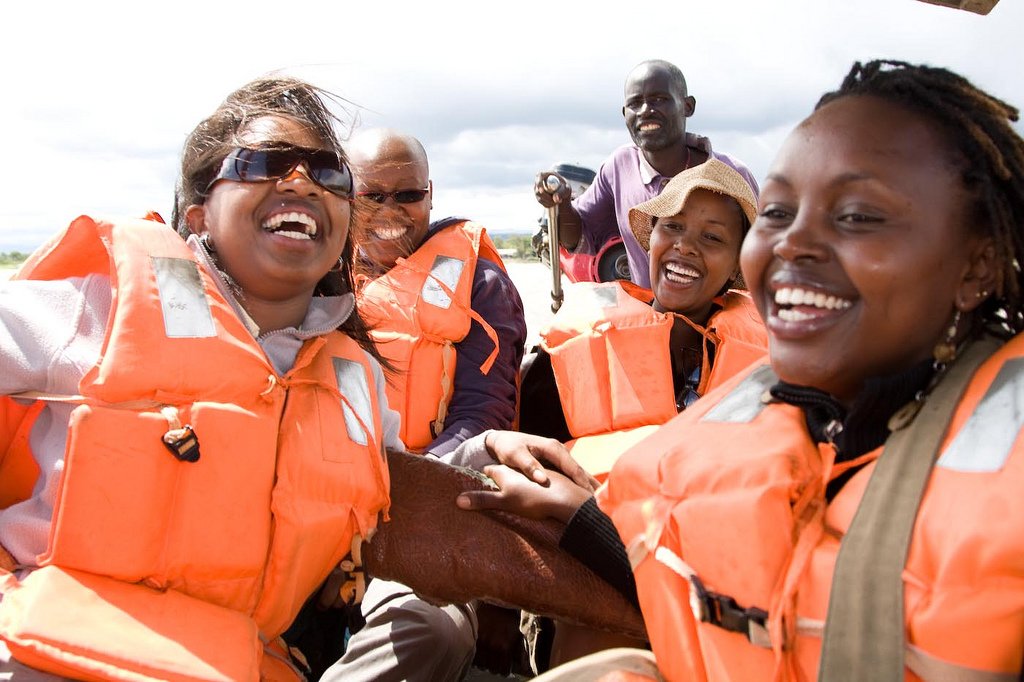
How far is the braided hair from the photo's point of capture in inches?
53.9

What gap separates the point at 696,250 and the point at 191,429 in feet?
6.01

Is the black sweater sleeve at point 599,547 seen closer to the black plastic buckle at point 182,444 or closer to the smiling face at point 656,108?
the black plastic buckle at point 182,444

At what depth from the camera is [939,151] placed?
1.37 m

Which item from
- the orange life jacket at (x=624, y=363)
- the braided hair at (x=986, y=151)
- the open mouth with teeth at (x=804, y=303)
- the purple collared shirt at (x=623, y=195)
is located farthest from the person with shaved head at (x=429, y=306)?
the braided hair at (x=986, y=151)

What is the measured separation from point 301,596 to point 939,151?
1.60 m

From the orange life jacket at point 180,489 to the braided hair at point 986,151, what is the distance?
1351 millimetres

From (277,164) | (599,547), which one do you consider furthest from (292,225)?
(599,547)

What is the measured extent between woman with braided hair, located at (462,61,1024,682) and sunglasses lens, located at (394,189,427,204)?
7.38 ft

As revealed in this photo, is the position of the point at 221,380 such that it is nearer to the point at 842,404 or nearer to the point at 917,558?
the point at 842,404

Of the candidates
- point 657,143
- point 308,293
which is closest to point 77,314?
point 308,293

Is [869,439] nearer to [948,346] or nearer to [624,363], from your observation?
[948,346]

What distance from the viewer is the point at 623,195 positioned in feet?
15.0

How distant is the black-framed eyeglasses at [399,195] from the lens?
3.55 metres

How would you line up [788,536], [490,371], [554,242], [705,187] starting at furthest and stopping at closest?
[554,242] → [490,371] → [705,187] → [788,536]
